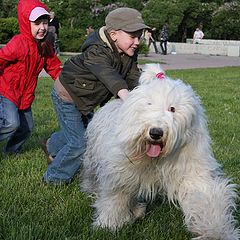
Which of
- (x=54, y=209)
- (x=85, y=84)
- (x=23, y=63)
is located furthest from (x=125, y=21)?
(x=23, y=63)

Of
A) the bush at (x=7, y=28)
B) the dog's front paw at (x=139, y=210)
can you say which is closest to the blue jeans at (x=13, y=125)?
the dog's front paw at (x=139, y=210)

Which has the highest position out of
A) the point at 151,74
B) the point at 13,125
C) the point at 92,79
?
the point at 151,74

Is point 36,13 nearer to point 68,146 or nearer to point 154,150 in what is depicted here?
point 68,146

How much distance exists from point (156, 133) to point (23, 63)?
9.68 feet

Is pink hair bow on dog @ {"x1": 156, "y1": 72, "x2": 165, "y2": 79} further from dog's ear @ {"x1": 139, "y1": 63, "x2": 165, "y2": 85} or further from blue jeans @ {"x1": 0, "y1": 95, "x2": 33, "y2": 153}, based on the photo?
blue jeans @ {"x1": 0, "y1": 95, "x2": 33, "y2": 153}

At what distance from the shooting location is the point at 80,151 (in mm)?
5023

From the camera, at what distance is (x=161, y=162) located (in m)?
3.73

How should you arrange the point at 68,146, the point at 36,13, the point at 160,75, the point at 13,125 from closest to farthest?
the point at 160,75
the point at 68,146
the point at 36,13
the point at 13,125

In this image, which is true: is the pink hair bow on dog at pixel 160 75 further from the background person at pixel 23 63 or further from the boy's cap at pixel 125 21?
the background person at pixel 23 63

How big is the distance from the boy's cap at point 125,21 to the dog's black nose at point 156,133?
1.28m

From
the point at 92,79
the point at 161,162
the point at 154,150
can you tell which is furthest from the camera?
the point at 92,79

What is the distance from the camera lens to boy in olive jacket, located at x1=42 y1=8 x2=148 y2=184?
14.4 ft

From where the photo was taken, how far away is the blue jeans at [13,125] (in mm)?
5926

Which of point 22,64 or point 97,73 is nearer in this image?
point 97,73
